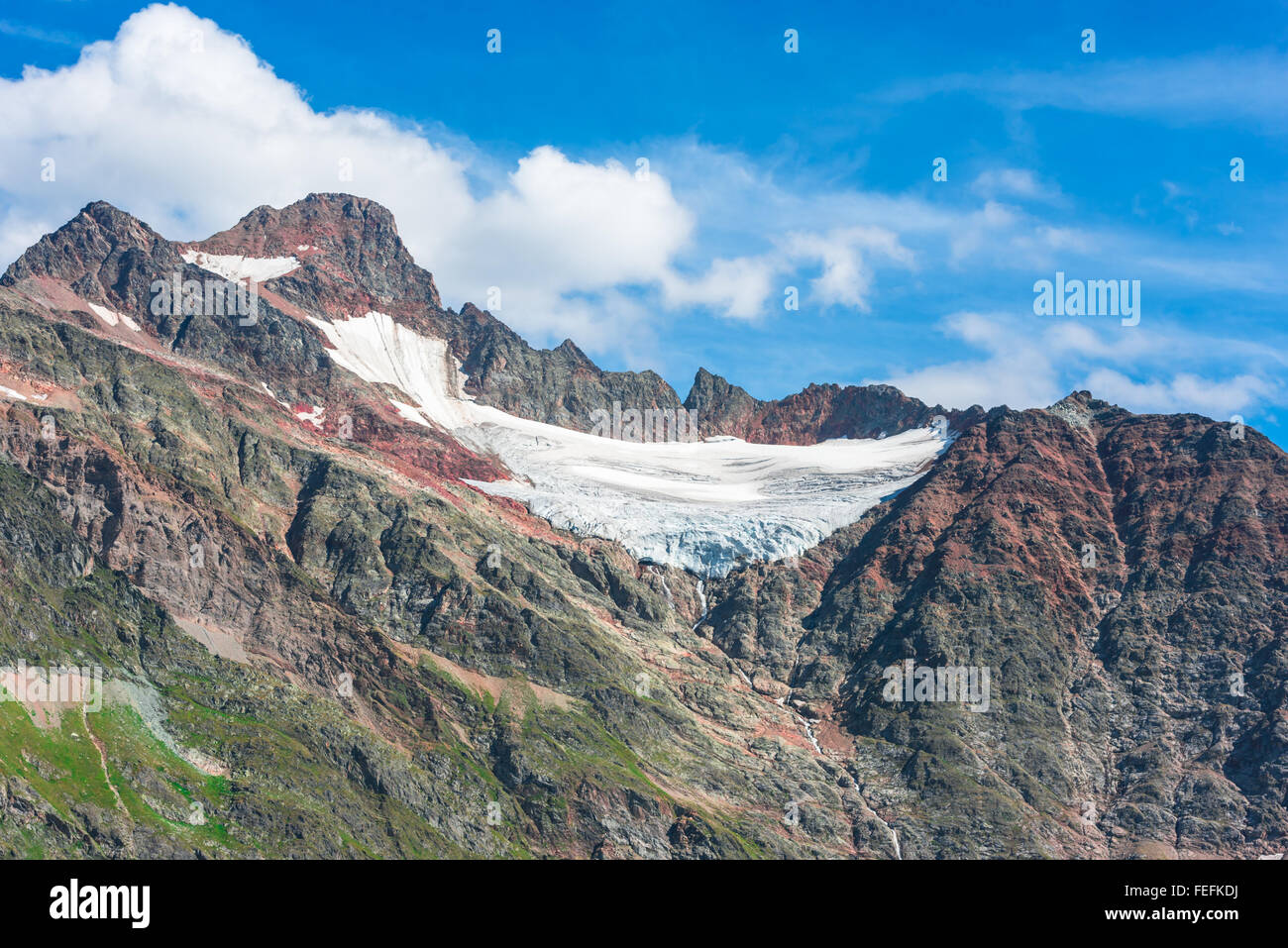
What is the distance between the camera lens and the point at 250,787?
164500 millimetres

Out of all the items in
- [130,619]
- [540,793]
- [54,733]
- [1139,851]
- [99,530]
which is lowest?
[1139,851]

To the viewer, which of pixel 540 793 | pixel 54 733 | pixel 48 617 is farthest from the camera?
pixel 540 793

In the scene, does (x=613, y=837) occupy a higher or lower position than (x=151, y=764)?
lower
